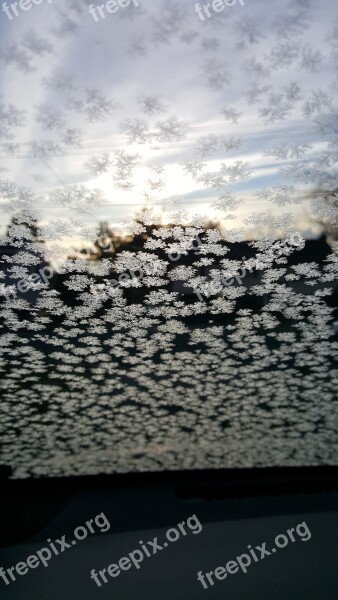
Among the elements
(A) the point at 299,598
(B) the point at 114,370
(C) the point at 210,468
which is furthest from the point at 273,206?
(A) the point at 299,598

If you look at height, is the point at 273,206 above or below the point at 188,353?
above

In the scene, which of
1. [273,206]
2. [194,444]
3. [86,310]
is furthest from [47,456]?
[273,206]

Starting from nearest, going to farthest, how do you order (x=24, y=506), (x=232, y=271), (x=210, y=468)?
(x=232, y=271), (x=210, y=468), (x=24, y=506)

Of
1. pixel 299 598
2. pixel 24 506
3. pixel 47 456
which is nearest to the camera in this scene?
pixel 47 456

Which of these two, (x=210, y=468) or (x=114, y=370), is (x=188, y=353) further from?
(x=210, y=468)

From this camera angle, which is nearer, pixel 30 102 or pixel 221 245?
pixel 30 102

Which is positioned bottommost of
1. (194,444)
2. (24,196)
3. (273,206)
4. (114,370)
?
(194,444)

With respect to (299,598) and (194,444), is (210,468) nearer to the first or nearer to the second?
(194,444)

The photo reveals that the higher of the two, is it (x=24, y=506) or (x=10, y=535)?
(x=24, y=506)

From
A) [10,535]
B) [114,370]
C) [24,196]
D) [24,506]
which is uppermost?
[24,196]
